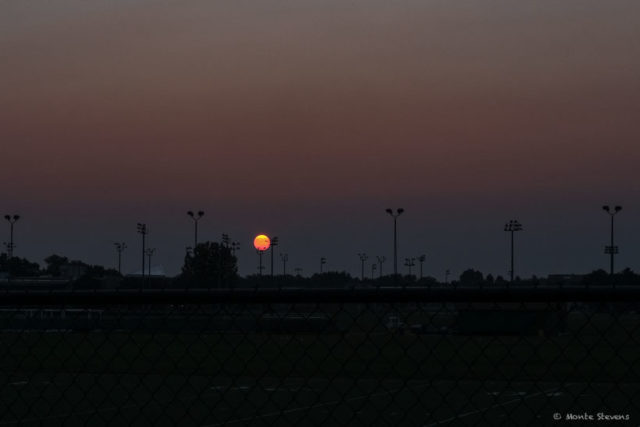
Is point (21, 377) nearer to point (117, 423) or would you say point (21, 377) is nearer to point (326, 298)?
point (117, 423)

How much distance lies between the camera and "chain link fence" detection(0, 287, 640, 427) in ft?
18.0

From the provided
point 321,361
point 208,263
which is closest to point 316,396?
point 321,361

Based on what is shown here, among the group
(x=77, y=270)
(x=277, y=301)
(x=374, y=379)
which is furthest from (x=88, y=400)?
(x=77, y=270)

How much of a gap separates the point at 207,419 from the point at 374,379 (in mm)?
12616

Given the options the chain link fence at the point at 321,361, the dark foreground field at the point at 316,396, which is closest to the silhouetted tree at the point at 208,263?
the chain link fence at the point at 321,361

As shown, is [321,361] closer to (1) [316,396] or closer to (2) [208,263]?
(1) [316,396]

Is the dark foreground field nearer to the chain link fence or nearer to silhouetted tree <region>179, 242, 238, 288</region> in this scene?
the chain link fence

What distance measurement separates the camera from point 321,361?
15227 millimetres

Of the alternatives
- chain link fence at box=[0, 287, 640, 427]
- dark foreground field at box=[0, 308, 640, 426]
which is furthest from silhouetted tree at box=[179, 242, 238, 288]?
dark foreground field at box=[0, 308, 640, 426]

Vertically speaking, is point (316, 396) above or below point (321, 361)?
below

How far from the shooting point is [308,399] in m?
27.2

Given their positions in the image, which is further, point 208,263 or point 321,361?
point 208,263

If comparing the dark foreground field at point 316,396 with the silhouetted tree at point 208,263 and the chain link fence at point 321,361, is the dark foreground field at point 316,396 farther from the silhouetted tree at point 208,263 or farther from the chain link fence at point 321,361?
the silhouetted tree at point 208,263

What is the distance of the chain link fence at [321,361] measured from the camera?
549 cm
